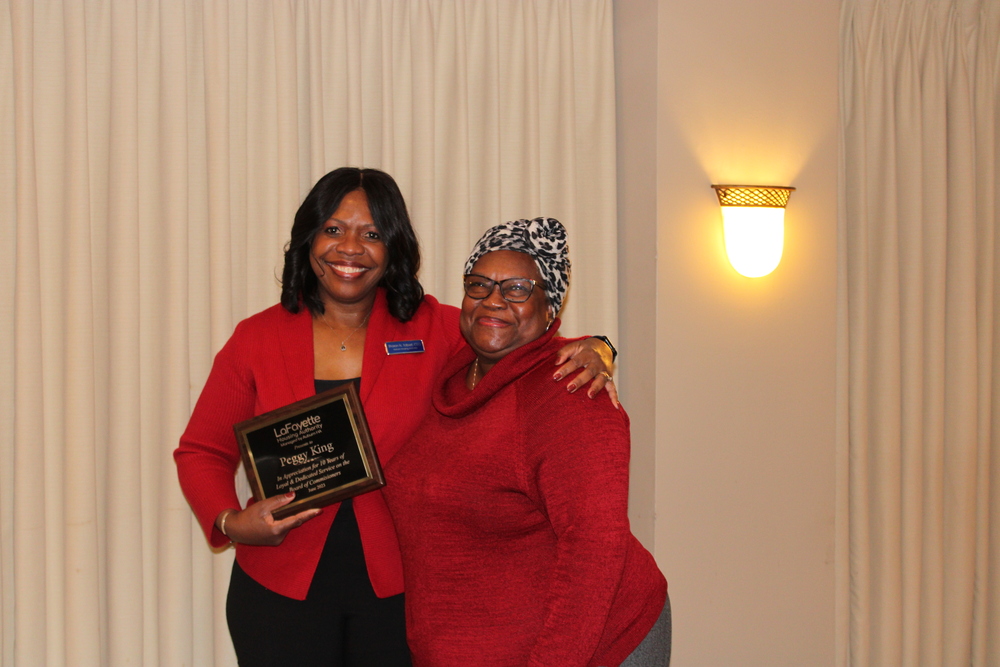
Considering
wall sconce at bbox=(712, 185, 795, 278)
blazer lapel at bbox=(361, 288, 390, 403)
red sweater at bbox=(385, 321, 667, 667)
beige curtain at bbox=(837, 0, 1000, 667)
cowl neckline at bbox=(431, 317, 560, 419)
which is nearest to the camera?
red sweater at bbox=(385, 321, 667, 667)

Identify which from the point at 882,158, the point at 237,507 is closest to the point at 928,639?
the point at 882,158

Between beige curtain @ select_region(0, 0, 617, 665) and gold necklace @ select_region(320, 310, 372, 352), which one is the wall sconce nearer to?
beige curtain @ select_region(0, 0, 617, 665)

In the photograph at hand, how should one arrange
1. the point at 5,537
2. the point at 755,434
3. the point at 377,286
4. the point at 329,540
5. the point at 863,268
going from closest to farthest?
the point at 329,540, the point at 377,286, the point at 5,537, the point at 755,434, the point at 863,268

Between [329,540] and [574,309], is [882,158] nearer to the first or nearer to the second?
[574,309]

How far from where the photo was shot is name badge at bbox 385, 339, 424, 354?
2186 millimetres

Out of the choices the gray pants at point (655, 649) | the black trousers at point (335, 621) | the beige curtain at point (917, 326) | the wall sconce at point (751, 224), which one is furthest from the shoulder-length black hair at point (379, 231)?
the beige curtain at point (917, 326)

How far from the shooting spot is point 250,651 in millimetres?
2047

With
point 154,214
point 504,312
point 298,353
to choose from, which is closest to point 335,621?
point 298,353

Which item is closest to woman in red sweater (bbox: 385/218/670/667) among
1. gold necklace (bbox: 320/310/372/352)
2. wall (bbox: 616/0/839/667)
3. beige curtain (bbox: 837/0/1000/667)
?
gold necklace (bbox: 320/310/372/352)

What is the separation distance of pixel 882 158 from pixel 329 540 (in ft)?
9.32

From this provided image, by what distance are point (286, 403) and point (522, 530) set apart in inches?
30.6

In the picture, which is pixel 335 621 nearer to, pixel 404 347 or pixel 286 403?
pixel 286 403

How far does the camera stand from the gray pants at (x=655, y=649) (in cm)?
175

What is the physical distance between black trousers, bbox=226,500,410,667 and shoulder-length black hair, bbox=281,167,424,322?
628mm
